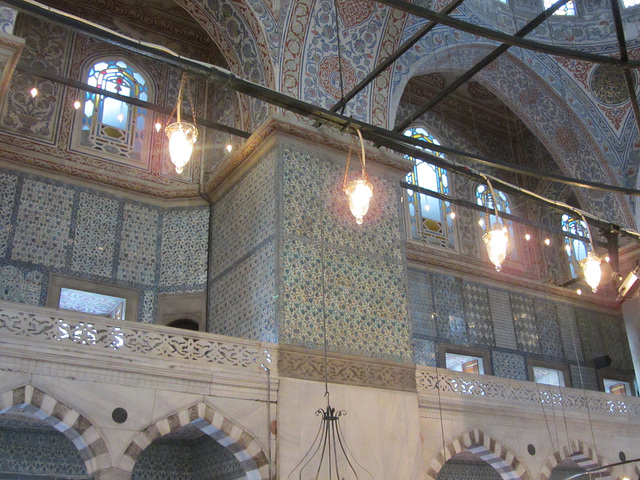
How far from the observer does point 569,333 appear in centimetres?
1058

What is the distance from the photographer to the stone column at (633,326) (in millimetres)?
10156

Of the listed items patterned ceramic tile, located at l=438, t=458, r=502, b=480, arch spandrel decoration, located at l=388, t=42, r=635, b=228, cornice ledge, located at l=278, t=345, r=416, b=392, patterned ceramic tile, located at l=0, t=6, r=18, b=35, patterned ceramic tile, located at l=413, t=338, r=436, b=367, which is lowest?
patterned ceramic tile, located at l=438, t=458, r=502, b=480

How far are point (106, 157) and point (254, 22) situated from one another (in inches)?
88.1

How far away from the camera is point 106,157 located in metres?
8.22

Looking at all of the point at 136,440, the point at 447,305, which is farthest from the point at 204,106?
the point at 136,440

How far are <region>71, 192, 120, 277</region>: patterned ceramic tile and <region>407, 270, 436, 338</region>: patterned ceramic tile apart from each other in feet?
12.1

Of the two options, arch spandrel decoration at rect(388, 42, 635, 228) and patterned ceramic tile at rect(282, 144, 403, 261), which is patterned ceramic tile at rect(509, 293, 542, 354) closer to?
arch spandrel decoration at rect(388, 42, 635, 228)

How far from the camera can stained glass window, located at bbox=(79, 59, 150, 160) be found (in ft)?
27.2

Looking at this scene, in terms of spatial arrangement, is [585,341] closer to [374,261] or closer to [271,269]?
[374,261]

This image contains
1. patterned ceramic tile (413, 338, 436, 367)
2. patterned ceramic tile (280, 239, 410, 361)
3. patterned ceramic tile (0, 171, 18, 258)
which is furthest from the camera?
patterned ceramic tile (413, 338, 436, 367)

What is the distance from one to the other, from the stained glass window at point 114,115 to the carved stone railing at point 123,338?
118 inches

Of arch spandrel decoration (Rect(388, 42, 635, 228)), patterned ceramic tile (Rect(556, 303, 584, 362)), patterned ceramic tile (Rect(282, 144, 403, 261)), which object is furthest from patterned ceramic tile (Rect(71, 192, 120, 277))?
patterned ceramic tile (Rect(556, 303, 584, 362))

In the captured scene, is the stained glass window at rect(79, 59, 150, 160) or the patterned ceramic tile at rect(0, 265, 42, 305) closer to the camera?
the patterned ceramic tile at rect(0, 265, 42, 305)

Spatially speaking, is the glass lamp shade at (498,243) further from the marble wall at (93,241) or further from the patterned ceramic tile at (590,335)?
the patterned ceramic tile at (590,335)
